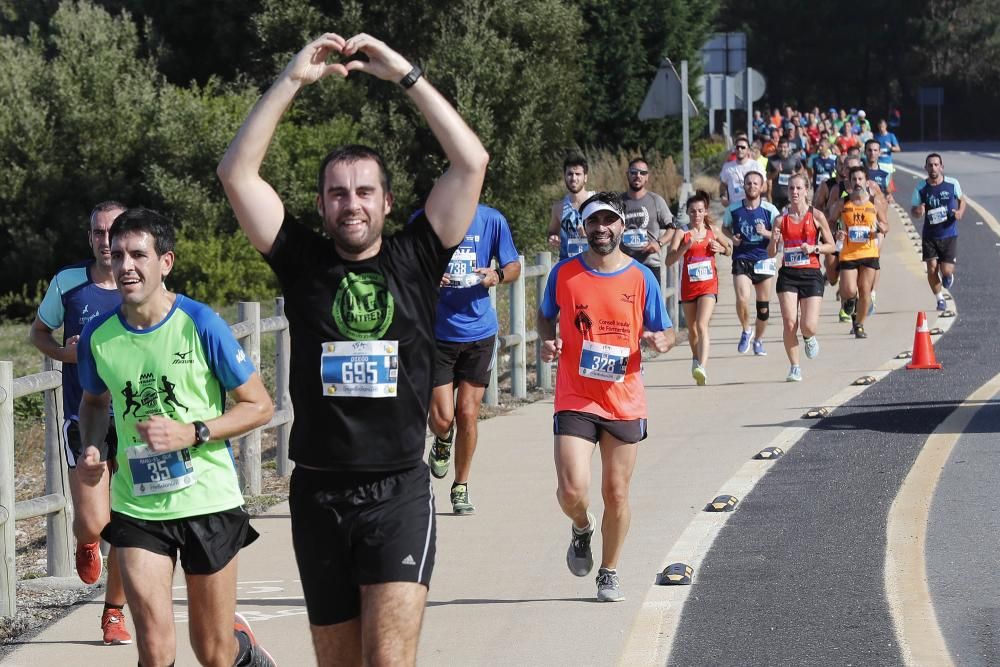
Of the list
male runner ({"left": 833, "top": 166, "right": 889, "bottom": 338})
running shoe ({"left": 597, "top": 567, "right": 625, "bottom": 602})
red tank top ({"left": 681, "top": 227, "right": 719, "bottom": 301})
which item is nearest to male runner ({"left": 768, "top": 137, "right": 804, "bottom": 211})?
male runner ({"left": 833, "top": 166, "right": 889, "bottom": 338})

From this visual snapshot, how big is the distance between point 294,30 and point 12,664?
88.0 feet

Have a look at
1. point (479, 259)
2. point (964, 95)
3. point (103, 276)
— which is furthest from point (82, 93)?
point (964, 95)

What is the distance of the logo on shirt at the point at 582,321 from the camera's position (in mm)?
7719

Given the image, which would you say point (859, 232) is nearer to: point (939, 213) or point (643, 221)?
point (939, 213)

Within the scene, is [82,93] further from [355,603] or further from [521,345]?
[355,603]

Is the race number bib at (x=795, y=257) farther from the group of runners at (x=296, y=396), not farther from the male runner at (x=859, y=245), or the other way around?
the group of runners at (x=296, y=396)

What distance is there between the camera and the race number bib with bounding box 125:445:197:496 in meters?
5.33

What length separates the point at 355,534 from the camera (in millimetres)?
4723

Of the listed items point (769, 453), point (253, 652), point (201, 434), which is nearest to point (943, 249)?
point (769, 453)

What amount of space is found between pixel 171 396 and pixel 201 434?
22 centimetres

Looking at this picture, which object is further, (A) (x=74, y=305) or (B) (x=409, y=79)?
(A) (x=74, y=305)

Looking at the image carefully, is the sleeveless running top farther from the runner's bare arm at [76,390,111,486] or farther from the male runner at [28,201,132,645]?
the runner's bare arm at [76,390,111,486]

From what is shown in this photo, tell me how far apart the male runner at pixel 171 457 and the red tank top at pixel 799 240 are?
11115 millimetres

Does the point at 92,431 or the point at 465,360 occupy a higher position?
the point at 92,431
